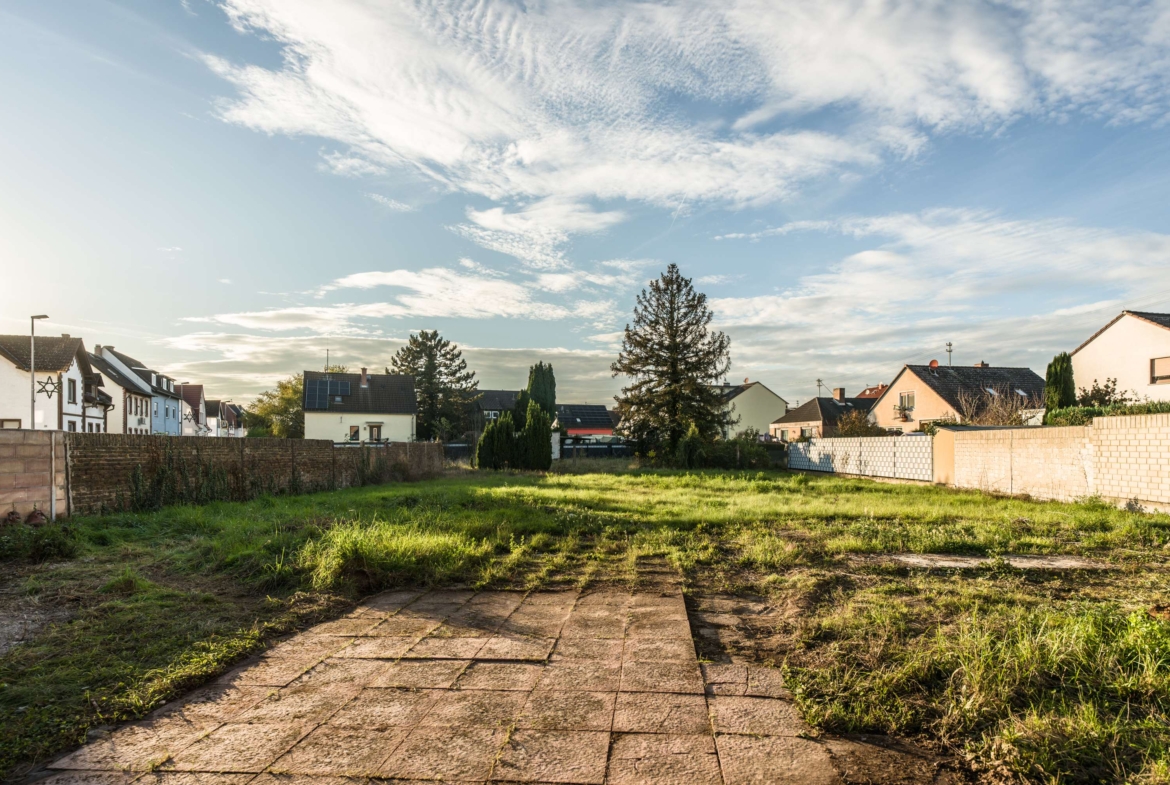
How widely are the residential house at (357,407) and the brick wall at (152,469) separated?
25.2 metres

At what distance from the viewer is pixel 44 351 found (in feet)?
98.5

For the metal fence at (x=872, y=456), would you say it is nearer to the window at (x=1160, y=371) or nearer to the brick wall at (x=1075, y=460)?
the brick wall at (x=1075, y=460)

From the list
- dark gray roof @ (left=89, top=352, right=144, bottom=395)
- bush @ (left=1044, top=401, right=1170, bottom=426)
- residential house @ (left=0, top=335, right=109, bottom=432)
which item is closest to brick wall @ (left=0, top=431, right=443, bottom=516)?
bush @ (left=1044, top=401, right=1170, bottom=426)

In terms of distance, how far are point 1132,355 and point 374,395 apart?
1557 inches

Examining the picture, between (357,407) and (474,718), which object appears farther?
(357,407)

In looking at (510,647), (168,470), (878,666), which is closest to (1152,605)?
(878,666)

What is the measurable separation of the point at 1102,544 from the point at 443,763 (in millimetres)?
8656

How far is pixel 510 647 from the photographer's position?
3.97 metres

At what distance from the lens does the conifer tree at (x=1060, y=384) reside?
2506cm

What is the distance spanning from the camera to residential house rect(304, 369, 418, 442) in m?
41.4

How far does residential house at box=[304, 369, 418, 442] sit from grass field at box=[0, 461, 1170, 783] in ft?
105

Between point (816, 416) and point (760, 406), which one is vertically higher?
point (760, 406)

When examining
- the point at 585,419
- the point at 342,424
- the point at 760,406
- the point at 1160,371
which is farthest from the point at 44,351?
the point at 760,406

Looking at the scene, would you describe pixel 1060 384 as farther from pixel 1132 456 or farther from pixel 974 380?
pixel 1132 456
